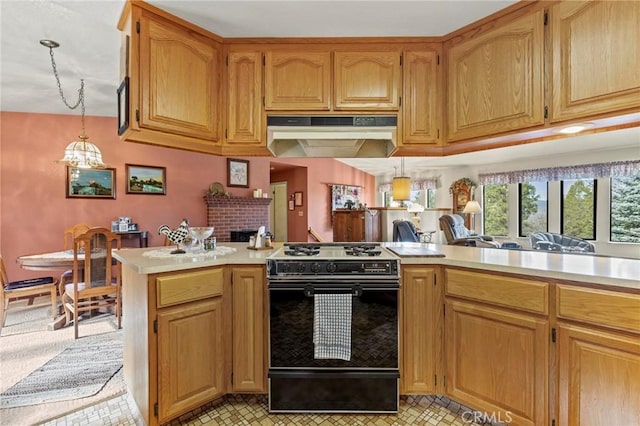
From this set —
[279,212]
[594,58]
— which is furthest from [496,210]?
[594,58]

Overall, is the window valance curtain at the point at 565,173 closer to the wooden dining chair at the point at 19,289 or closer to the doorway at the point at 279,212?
the doorway at the point at 279,212

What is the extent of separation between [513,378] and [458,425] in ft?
1.39

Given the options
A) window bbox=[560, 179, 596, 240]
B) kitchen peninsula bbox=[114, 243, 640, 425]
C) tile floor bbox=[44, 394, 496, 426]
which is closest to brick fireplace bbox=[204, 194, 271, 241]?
kitchen peninsula bbox=[114, 243, 640, 425]

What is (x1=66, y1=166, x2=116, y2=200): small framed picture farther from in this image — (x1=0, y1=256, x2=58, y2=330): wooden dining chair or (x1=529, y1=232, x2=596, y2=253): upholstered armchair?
(x1=529, y1=232, x2=596, y2=253): upholstered armchair

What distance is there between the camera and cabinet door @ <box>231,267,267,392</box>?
1.73 metres

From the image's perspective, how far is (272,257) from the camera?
171 centimetres

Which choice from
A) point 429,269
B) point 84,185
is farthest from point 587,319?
point 84,185

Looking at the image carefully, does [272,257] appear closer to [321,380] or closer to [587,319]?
[321,380]

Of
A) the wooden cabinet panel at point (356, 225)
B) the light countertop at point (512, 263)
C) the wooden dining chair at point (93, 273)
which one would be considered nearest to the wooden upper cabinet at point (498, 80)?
the light countertop at point (512, 263)

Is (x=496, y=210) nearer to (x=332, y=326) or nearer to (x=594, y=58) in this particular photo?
(x=594, y=58)

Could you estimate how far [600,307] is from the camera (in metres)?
A: 1.23

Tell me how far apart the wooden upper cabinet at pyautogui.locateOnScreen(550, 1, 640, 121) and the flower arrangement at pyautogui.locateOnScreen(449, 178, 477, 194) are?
634cm

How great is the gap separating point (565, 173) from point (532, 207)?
946 millimetres

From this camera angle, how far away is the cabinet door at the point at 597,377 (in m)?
1.19
